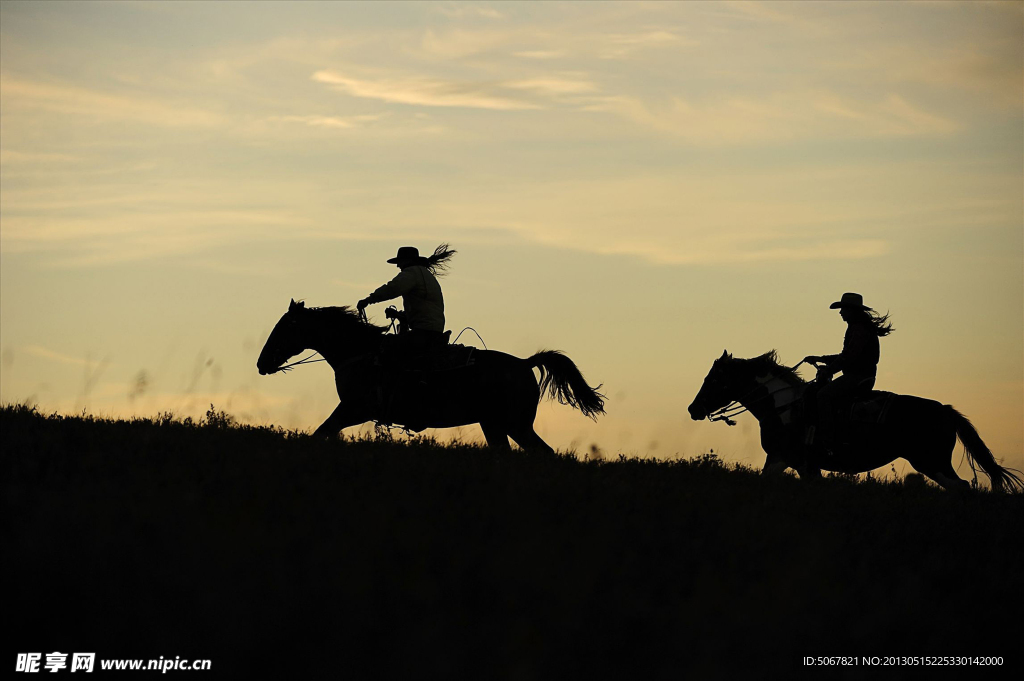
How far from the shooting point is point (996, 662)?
24.8 ft

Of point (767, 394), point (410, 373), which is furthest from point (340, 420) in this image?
point (767, 394)

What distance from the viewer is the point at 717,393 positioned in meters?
16.6

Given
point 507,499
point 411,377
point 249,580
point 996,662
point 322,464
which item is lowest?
point 996,662

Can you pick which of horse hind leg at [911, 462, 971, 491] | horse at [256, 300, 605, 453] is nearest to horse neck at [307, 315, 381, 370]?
horse at [256, 300, 605, 453]

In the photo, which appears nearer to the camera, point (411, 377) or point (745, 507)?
point (745, 507)

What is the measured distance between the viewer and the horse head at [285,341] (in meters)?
15.3

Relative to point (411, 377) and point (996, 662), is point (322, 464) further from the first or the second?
point (996, 662)

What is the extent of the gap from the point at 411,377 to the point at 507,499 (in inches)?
222

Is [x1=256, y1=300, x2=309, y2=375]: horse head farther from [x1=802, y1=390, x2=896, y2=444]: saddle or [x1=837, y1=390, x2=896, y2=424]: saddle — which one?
[x1=837, y1=390, x2=896, y2=424]: saddle

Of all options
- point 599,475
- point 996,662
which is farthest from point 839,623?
point 599,475

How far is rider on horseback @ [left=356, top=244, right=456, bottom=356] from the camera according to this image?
48.4 feet

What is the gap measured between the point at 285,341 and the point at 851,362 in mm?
8554

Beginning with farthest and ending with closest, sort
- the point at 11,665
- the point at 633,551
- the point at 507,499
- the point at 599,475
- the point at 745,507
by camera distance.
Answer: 1. the point at 599,475
2. the point at 745,507
3. the point at 507,499
4. the point at 633,551
5. the point at 11,665

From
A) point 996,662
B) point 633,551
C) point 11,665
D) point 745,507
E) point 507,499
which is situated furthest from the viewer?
point 745,507
